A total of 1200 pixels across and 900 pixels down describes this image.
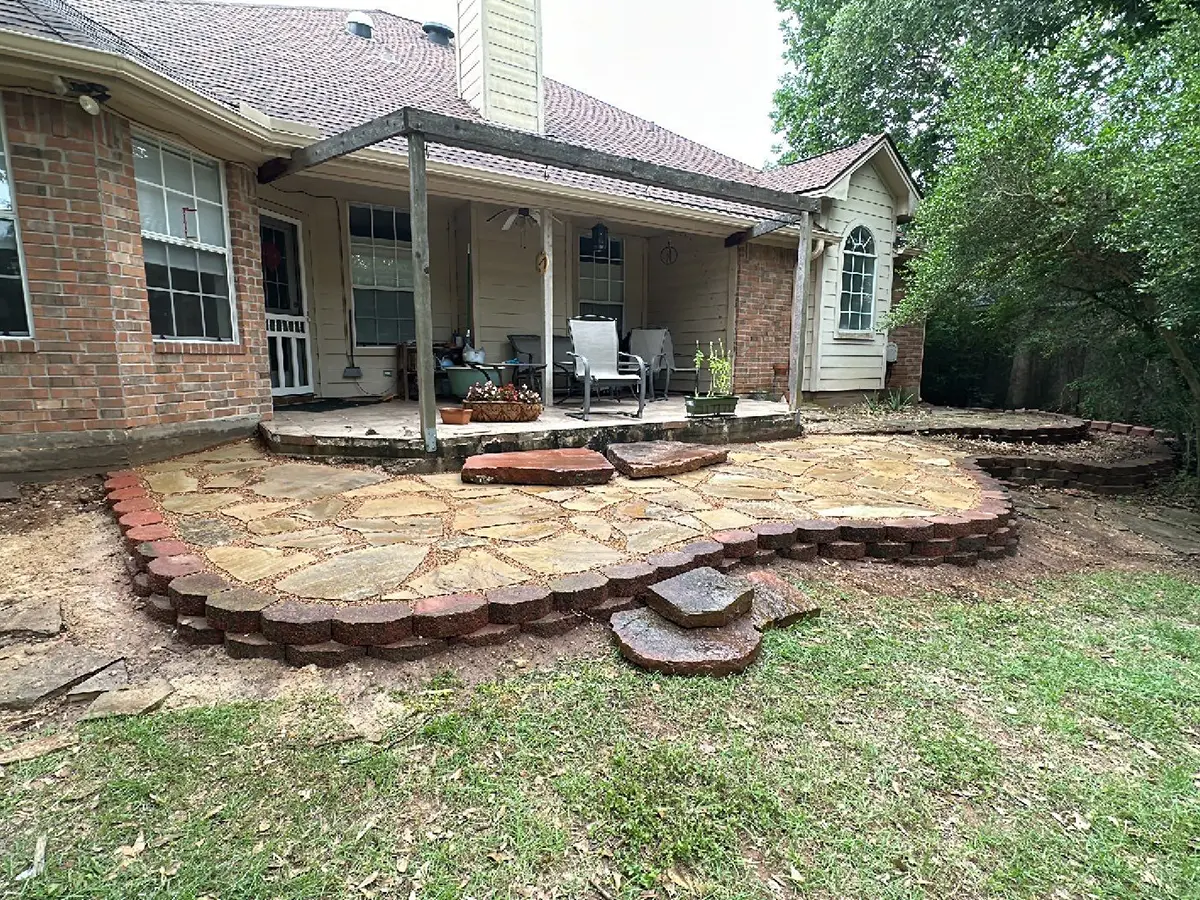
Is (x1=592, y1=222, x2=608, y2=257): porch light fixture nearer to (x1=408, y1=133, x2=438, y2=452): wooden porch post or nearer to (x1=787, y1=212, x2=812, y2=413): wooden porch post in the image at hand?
(x1=787, y1=212, x2=812, y2=413): wooden porch post

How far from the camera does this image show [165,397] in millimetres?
4027

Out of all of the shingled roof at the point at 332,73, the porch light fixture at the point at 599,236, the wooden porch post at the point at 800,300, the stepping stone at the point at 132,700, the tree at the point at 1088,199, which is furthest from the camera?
the porch light fixture at the point at 599,236

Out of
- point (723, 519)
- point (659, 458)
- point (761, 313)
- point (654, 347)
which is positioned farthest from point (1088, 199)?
point (654, 347)

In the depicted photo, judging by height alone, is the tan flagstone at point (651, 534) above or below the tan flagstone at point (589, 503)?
below

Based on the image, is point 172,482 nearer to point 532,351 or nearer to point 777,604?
point 777,604

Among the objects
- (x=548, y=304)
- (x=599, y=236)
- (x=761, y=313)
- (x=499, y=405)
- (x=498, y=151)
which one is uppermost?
(x=599, y=236)

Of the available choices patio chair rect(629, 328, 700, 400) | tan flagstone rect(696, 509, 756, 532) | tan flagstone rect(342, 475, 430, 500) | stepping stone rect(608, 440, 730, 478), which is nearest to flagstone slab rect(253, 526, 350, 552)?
tan flagstone rect(342, 475, 430, 500)

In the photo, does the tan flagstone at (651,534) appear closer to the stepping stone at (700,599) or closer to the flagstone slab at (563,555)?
the flagstone slab at (563,555)

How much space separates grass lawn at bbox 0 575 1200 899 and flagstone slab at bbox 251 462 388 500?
188cm

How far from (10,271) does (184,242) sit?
3.29 feet

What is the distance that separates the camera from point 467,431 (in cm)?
432

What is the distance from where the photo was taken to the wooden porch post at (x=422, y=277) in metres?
3.68

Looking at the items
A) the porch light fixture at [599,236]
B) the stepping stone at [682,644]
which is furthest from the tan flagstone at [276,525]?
the porch light fixture at [599,236]

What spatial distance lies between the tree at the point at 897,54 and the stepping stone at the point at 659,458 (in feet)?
32.5
